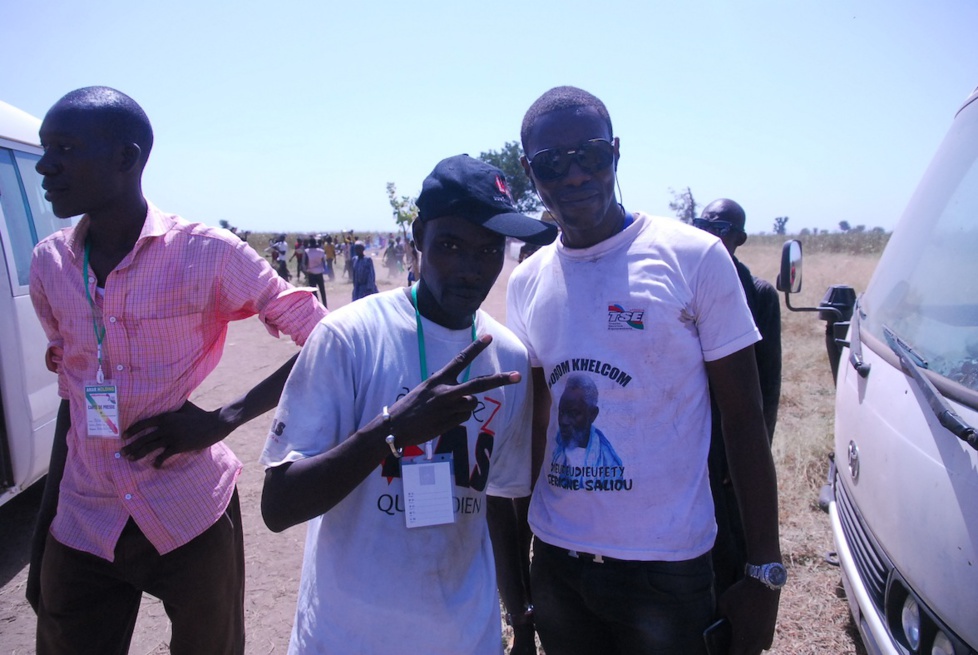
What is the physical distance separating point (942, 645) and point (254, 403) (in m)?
2.22

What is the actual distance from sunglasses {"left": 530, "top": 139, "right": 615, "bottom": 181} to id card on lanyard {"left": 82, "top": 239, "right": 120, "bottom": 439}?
1484 millimetres

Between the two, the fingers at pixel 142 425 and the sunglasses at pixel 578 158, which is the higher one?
the sunglasses at pixel 578 158

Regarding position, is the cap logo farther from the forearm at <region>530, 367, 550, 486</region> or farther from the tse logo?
the forearm at <region>530, 367, 550, 486</region>

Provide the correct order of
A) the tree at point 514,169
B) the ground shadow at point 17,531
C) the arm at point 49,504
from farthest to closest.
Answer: the tree at point 514,169, the ground shadow at point 17,531, the arm at point 49,504

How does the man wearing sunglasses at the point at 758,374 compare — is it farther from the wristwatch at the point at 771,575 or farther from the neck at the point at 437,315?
the neck at the point at 437,315

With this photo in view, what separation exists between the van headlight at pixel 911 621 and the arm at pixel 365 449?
1617mm

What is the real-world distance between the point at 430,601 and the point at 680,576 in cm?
70

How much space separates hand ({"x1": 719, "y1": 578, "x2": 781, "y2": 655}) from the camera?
1.76 metres

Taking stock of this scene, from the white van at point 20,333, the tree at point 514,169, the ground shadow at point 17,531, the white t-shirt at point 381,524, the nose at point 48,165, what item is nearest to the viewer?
the white t-shirt at point 381,524

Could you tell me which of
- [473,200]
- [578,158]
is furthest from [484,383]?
[578,158]

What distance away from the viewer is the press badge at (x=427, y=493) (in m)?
1.54

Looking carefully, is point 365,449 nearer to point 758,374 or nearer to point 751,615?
point 751,615

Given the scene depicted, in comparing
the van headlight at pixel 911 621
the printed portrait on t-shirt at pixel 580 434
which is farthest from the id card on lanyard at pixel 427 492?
the van headlight at pixel 911 621

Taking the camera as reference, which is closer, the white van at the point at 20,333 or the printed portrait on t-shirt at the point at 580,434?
the printed portrait on t-shirt at the point at 580,434
